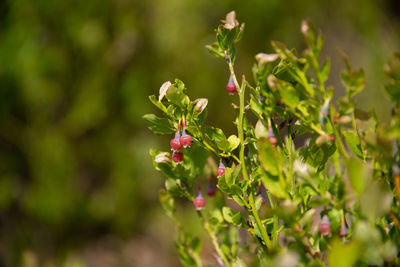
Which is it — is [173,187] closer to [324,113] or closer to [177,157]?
[177,157]

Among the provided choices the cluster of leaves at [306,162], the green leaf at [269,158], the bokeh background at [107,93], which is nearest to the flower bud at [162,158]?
the cluster of leaves at [306,162]

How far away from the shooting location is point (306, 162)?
328 millimetres

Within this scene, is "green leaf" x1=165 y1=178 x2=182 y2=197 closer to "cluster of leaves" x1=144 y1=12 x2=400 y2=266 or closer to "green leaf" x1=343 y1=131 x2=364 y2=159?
"cluster of leaves" x1=144 y1=12 x2=400 y2=266

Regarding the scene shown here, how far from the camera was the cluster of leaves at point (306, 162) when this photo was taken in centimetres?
25

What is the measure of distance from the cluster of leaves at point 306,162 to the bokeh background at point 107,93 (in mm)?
1122

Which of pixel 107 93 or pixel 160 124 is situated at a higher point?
pixel 107 93

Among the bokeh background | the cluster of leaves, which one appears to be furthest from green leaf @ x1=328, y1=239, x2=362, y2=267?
the bokeh background

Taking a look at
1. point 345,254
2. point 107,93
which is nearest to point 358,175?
point 345,254

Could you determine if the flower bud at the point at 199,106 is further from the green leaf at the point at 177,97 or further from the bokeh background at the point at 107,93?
the bokeh background at the point at 107,93

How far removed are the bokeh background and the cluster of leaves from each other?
1122 mm

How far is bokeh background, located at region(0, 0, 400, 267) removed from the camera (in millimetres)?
1508

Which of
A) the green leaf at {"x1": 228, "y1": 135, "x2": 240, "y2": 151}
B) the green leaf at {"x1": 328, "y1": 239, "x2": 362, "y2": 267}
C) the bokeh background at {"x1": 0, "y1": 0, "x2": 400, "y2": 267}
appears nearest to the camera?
the green leaf at {"x1": 328, "y1": 239, "x2": 362, "y2": 267}

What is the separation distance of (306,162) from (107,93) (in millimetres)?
1511

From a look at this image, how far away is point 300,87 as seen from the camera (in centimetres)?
31
